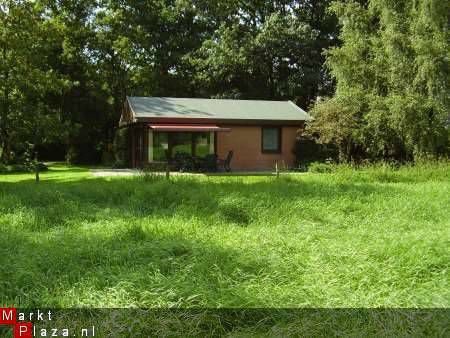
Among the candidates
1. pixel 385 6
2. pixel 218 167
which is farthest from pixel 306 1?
pixel 218 167

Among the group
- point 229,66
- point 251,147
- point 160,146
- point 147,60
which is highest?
point 147,60

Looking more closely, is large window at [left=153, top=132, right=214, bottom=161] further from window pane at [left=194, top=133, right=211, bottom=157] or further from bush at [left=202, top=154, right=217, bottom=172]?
bush at [left=202, top=154, right=217, bottom=172]

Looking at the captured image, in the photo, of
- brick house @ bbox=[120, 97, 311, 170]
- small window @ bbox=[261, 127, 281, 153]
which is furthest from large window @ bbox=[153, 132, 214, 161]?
small window @ bbox=[261, 127, 281, 153]

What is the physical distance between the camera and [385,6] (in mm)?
19000

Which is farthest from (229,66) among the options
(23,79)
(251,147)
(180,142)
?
(23,79)

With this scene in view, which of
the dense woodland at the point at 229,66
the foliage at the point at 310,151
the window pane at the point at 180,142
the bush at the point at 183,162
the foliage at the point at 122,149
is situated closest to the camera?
the dense woodland at the point at 229,66

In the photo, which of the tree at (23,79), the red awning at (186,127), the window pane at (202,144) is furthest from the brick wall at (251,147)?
the tree at (23,79)

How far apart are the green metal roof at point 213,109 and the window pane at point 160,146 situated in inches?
35.7

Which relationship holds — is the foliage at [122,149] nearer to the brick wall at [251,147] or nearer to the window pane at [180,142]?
the window pane at [180,142]

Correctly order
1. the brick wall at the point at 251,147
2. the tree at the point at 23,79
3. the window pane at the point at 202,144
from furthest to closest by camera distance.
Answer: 1. the brick wall at the point at 251,147
2. the window pane at the point at 202,144
3. the tree at the point at 23,79

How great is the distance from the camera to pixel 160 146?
21562 millimetres

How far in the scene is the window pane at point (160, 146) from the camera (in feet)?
70.2

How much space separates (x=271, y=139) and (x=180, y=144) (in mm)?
4591

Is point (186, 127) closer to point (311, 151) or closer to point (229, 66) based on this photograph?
point (311, 151)
